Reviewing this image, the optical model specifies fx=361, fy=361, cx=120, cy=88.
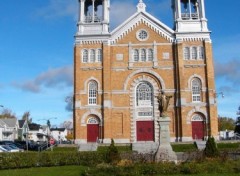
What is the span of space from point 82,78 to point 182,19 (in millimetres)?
15508

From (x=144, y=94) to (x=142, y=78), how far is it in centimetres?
213

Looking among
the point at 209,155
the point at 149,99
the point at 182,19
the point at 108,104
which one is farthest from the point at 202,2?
the point at 209,155

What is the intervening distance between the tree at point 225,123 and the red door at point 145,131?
75.9 metres

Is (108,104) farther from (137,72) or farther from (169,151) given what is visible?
(169,151)

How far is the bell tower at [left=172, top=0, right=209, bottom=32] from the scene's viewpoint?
47.6 metres

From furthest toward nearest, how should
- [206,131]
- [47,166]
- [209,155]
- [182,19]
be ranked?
[182,19] → [206,131] → [47,166] → [209,155]

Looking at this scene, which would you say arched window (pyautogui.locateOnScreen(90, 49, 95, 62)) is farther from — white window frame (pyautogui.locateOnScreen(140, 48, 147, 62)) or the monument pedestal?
the monument pedestal

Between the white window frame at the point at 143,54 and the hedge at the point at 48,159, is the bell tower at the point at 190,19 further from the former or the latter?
the hedge at the point at 48,159

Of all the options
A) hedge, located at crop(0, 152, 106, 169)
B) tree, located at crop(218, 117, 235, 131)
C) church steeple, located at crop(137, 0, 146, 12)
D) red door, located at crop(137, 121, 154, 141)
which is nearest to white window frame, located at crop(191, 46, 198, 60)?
church steeple, located at crop(137, 0, 146, 12)

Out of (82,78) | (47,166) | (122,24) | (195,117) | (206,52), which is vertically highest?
(122,24)

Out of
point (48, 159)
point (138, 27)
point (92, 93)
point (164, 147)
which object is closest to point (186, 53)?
point (138, 27)

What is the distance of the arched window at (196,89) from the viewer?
4606 cm

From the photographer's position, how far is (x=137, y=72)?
156 ft

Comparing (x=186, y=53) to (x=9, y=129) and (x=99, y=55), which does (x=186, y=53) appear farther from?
(x=9, y=129)
